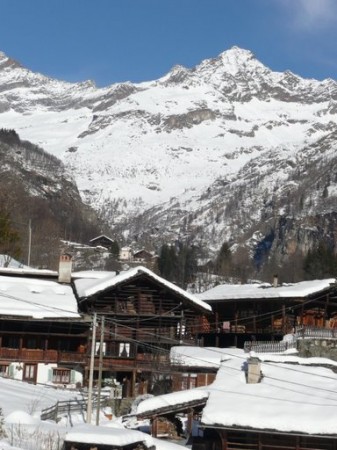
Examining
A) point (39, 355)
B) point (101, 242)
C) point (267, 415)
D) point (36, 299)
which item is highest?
point (101, 242)

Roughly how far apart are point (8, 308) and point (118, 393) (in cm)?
790

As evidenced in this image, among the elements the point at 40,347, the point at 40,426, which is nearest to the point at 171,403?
the point at 40,426

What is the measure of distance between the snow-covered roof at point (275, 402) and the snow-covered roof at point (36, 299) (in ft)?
47.5

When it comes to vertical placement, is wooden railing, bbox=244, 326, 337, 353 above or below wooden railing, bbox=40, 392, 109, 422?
above

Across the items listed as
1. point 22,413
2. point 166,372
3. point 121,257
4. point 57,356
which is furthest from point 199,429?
point 121,257

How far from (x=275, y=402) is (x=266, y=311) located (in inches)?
1065

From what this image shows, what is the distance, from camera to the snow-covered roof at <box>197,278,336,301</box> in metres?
57.2

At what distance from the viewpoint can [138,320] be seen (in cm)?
5331

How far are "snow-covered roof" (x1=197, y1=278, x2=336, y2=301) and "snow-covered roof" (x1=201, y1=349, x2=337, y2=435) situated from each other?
1930 centimetres

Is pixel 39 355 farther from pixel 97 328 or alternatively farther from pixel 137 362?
pixel 137 362

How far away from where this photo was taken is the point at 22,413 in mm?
32562

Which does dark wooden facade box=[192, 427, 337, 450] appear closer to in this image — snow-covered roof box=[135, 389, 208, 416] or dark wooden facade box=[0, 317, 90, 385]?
snow-covered roof box=[135, 389, 208, 416]

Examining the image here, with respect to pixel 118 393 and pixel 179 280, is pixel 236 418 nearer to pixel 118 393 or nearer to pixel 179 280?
pixel 118 393

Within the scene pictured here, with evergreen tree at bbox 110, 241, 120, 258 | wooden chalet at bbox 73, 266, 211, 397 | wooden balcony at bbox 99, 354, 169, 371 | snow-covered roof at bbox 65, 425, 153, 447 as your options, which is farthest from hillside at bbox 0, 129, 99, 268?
snow-covered roof at bbox 65, 425, 153, 447
